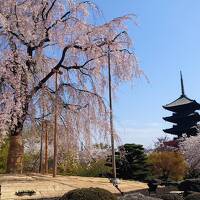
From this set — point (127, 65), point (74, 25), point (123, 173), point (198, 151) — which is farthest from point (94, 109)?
point (198, 151)

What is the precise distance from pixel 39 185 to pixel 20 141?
3.94 metres

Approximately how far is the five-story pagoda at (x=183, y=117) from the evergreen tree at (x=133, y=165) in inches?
1382

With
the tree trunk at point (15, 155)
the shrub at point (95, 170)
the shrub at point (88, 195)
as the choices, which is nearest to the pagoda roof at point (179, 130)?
the shrub at point (95, 170)

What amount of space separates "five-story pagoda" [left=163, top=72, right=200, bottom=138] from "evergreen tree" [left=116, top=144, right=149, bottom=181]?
115ft

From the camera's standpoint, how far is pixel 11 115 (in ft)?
61.2

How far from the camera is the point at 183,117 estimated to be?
68562 millimetres

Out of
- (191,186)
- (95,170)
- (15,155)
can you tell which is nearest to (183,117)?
(95,170)

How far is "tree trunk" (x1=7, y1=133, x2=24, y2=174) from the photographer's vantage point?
19.8 metres

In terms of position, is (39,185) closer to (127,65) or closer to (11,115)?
(11,115)

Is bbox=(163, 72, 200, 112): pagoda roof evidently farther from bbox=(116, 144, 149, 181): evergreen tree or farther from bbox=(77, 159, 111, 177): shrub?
bbox=(77, 159, 111, 177): shrub

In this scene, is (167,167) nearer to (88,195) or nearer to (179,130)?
(88,195)

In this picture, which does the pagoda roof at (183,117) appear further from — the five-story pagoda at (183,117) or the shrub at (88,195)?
the shrub at (88,195)

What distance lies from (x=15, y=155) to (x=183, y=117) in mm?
52011

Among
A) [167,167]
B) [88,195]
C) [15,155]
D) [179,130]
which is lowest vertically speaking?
[88,195]
